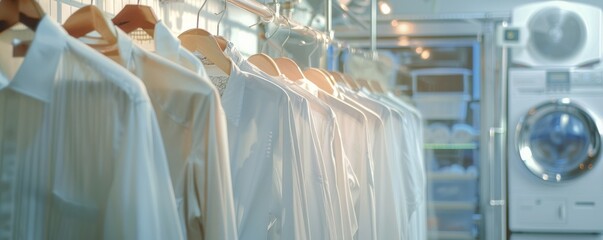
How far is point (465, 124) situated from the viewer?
4.85 meters

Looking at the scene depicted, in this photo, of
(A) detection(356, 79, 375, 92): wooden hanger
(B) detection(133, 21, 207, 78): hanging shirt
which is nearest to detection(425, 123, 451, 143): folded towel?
(A) detection(356, 79, 375, 92): wooden hanger

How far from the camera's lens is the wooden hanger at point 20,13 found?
1.34 m

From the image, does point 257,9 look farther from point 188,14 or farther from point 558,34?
point 558,34

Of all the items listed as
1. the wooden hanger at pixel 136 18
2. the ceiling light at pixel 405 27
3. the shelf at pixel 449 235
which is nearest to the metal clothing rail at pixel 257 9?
the wooden hanger at pixel 136 18

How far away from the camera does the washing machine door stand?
4664 millimetres

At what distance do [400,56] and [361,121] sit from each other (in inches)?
108

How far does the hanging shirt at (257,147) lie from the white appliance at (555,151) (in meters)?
3.21

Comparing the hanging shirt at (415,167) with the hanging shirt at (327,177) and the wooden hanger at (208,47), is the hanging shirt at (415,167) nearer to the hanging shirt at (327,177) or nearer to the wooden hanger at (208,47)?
the hanging shirt at (327,177)

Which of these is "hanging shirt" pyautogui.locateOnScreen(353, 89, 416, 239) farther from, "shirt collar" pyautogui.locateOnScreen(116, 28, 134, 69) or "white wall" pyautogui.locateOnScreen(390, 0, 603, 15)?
"white wall" pyautogui.locateOnScreen(390, 0, 603, 15)

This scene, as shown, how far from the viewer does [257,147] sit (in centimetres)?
180

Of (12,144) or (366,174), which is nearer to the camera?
(12,144)

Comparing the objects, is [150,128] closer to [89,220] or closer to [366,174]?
[89,220]

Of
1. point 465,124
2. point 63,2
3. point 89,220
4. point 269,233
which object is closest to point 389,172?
point 269,233

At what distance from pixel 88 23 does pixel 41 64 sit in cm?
27
